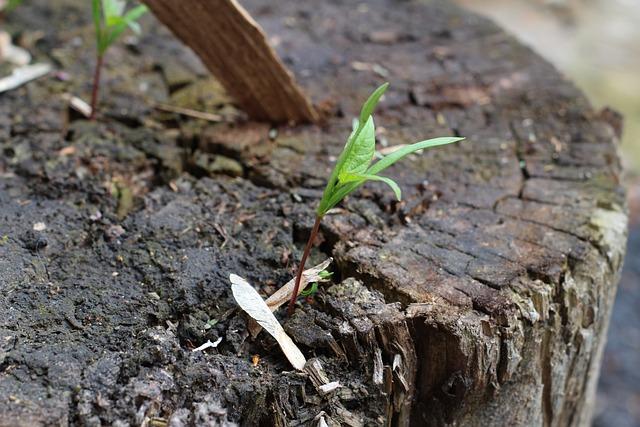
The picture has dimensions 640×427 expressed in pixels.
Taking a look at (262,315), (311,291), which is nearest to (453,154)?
(311,291)

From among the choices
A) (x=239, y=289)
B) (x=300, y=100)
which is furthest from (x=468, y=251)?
(x=300, y=100)

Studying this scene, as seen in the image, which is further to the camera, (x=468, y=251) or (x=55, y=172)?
(x=55, y=172)

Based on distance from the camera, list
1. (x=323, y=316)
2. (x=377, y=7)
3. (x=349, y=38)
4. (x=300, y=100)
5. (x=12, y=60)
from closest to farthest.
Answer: (x=323, y=316) < (x=300, y=100) < (x=12, y=60) < (x=349, y=38) < (x=377, y=7)

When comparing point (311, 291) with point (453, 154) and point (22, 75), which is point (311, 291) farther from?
point (22, 75)

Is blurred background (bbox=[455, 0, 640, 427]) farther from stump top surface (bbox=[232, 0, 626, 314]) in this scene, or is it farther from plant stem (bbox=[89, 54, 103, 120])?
plant stem (bbox=[89, 54, 103, 120])

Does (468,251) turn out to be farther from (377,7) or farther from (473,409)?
(377,7)

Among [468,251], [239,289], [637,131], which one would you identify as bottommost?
[637,131]

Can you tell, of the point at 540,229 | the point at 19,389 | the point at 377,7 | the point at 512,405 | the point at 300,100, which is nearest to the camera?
the point at 19,389
